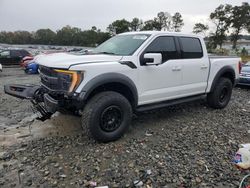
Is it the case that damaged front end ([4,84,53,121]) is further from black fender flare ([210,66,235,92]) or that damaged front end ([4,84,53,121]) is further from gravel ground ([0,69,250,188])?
black fender flare ([210,66,235,92])

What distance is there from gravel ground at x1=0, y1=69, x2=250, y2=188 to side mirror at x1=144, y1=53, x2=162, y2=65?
1370 millimetres

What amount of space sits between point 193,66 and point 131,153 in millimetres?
2584

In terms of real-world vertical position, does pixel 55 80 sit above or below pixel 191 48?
below

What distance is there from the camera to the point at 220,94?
6902 millimetres

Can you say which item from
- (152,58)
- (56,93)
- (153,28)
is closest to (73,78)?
(56,93)

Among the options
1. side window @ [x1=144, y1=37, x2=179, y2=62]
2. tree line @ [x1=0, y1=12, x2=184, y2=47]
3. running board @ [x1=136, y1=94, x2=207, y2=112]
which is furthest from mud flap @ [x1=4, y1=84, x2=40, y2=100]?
tree line @ [x1=0, y1=12, x2=184, y2=47]

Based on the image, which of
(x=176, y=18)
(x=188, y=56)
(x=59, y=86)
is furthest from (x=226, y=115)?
(x=176, y=18)

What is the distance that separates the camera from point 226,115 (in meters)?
6.58

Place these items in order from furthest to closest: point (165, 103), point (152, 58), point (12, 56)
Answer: point (12, 56), point (165, 103), point (152, 58)

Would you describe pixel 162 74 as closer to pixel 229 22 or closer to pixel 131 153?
pixel 131 153

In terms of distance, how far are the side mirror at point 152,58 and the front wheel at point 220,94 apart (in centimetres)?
256

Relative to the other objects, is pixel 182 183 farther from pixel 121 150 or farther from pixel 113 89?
pixel 113 89

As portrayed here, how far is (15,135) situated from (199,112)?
4.24 metres

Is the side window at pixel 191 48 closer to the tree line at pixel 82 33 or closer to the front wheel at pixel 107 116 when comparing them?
the front wheel at pixel 107 116
